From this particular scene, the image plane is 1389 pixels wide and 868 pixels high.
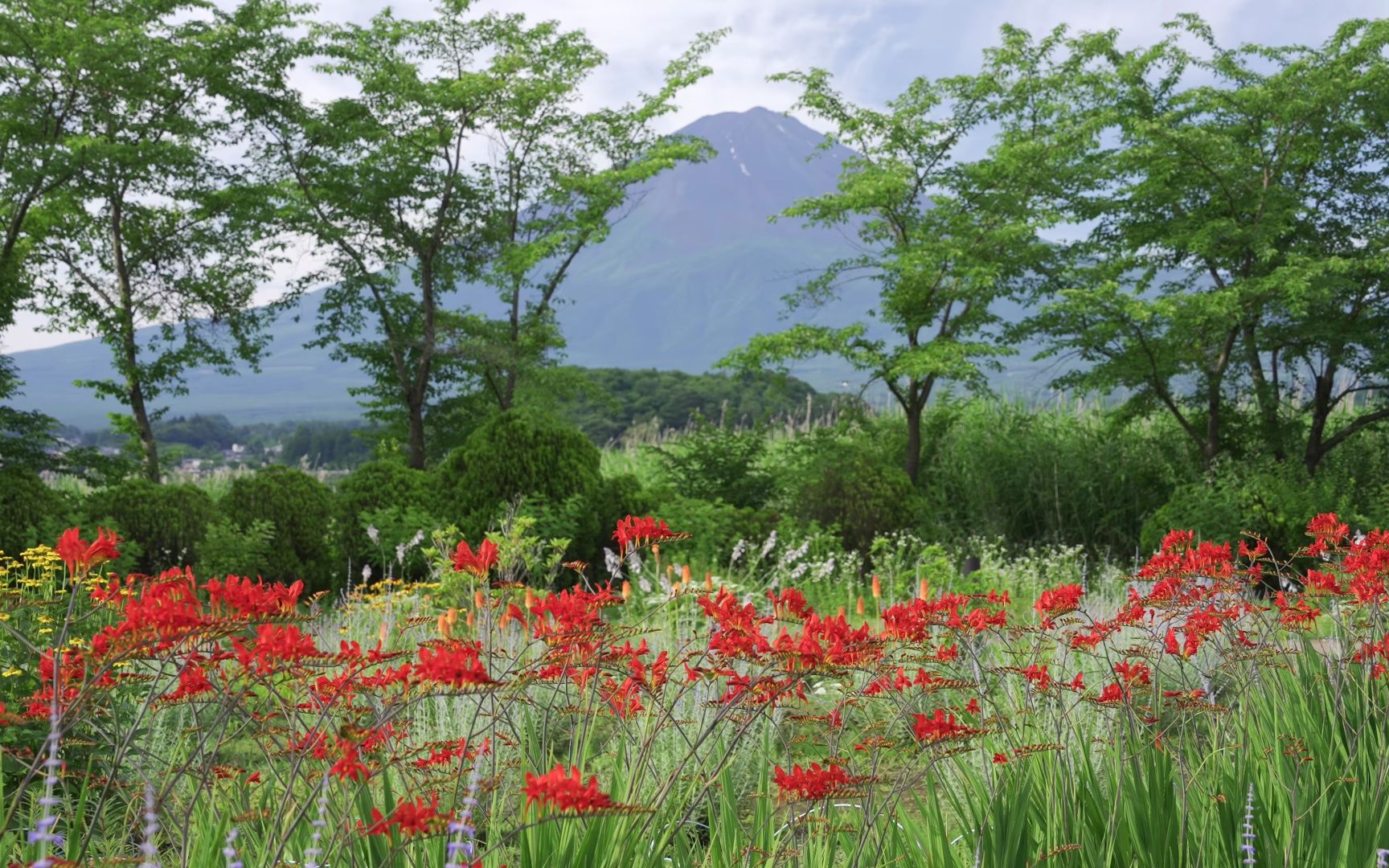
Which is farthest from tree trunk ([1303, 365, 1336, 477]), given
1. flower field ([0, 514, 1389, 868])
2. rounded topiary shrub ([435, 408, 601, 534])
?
flower field ([0, 514, 1389, 868])

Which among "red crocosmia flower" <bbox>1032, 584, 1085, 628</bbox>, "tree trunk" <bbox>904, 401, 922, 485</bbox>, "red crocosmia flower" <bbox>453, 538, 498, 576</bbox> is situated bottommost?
"red crocosmia flower" <bbox>1032, 584, 1085, 628</bbox>

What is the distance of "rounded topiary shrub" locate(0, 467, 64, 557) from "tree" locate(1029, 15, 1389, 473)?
946 centimetres

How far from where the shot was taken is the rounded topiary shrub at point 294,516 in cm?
873

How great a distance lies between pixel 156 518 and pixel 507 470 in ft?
9.17

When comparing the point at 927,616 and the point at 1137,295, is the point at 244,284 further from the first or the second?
the point at 927,616

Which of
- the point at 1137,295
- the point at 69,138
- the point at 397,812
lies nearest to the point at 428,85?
the point at 69,138

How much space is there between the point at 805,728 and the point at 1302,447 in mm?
10234

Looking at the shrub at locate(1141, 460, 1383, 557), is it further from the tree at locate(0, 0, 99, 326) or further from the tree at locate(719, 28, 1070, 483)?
the tree at locate(0, 0, 99, 326)

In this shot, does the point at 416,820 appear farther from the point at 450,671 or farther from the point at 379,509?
the point at 379,509

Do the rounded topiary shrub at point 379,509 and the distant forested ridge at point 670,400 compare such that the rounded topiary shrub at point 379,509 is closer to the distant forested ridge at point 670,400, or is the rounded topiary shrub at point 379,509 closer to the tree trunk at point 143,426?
the tree trunk at point 143,426

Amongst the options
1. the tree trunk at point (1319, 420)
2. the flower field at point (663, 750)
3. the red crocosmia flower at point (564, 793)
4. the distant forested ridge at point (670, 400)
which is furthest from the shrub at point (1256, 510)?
the distant forested ridge at point (670, 400)

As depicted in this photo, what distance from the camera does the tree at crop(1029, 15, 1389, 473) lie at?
11.1 meters

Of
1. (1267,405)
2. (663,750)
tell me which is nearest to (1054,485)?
(1267,405)

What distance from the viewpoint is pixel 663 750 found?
4.05 meters
